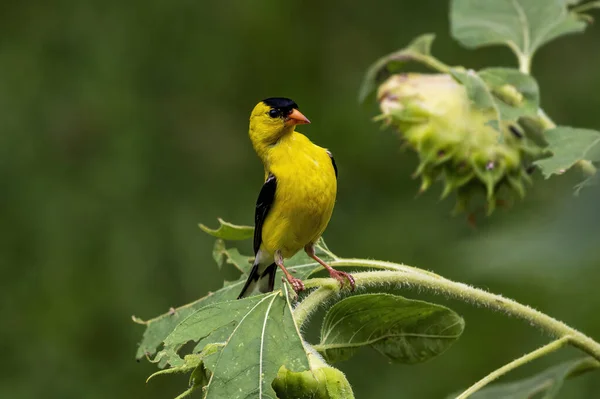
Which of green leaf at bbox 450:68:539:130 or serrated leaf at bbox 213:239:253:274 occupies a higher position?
green leaf at bbox 450:68:539:130

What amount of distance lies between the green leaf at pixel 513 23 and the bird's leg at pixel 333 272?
2.25ft

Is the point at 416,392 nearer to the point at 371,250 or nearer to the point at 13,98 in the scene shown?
the point at 371,250

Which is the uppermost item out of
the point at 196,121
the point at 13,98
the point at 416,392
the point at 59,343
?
the point at 13,98

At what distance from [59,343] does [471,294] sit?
2.46m

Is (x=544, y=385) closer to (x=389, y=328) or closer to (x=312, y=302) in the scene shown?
(x=389, y=328)

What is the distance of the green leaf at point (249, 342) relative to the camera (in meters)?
0.99

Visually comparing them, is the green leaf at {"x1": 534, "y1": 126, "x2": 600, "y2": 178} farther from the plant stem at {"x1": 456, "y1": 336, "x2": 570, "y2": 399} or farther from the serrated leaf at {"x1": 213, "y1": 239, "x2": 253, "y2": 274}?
the serrated leaf at {"x1": 213, "y1": 239, "x2": 253, "y2": 274}

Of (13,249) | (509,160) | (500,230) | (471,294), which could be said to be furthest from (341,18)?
(471,294)

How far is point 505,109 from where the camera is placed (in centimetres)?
165

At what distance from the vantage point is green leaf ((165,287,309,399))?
99 centimetres

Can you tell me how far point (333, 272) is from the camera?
1345 millimetres

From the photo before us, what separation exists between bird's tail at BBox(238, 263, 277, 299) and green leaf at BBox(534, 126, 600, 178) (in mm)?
497

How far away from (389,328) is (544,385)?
0.48 m

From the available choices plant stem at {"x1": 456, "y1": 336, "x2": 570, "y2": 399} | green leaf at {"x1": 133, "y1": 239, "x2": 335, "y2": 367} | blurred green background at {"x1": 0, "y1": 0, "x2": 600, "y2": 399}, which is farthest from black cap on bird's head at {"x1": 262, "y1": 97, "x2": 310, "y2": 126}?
blurred green background at {"x1": 0, "y1": 0, "x2": 600, "y2": 399}
